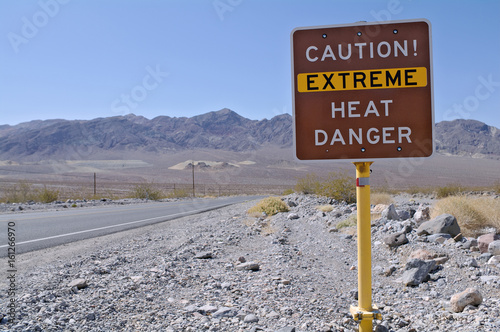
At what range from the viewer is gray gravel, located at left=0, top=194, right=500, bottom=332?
12.0ft

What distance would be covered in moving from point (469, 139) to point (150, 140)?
11165 cm

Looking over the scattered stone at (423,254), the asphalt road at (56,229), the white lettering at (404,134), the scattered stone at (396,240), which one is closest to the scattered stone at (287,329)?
the white lettering at (404,134)

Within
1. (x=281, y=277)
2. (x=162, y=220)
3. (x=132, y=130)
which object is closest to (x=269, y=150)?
(x=132, y=130)

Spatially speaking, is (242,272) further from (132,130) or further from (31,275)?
(132,130)

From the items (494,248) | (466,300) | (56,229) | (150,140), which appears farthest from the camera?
(150,140)

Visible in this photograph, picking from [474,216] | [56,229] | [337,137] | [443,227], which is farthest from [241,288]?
[56,229]

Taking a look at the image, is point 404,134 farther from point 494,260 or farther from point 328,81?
point 494,260

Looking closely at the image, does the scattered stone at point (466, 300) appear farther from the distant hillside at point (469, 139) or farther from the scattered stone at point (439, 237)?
the distant hillside at point (469, 139)

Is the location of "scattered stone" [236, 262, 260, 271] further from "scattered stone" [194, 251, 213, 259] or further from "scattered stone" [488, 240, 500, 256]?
"scattered stone" [488, 240, 500, 256]

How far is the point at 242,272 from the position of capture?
5.47m

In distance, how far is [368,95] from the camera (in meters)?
2.50

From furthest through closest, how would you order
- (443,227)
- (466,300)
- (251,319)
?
(443,227)
(466,300)
(251,319)

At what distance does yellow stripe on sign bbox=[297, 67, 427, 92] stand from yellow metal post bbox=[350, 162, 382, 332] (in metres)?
0.49

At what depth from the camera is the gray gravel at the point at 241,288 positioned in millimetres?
3650
